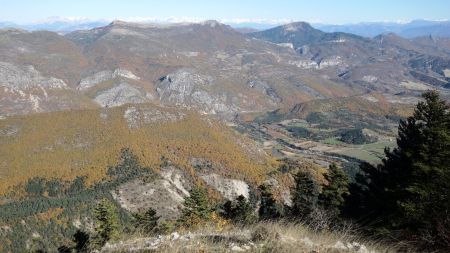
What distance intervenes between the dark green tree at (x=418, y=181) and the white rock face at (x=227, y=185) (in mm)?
120937

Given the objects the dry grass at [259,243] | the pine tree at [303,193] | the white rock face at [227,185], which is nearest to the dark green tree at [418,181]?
the dry grass at [259,243]

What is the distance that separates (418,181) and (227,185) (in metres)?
140

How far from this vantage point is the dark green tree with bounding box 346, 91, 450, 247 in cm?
1980

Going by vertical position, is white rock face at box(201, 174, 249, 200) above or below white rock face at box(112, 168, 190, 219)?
below

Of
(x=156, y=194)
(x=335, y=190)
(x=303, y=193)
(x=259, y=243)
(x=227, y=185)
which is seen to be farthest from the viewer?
(x=227, y=185)

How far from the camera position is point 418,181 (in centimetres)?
2397

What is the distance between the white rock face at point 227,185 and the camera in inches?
6214

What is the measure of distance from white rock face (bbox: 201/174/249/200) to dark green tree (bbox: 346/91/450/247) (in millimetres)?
120937

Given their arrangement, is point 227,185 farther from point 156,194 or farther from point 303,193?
point 303,193

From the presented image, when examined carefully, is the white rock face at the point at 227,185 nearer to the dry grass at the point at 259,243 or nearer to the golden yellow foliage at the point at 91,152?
the golden yellow foliage at the point at 91,152

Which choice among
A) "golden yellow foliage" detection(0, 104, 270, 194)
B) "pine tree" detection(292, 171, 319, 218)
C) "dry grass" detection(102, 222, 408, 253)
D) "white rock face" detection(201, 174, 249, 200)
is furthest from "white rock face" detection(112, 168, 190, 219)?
"dry grass" detection(102, 222, 408, 253)

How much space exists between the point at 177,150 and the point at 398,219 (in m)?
170

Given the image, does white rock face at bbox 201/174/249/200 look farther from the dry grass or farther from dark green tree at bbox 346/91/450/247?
the dry grass

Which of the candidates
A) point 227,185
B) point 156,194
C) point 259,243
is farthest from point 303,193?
point 227,185
